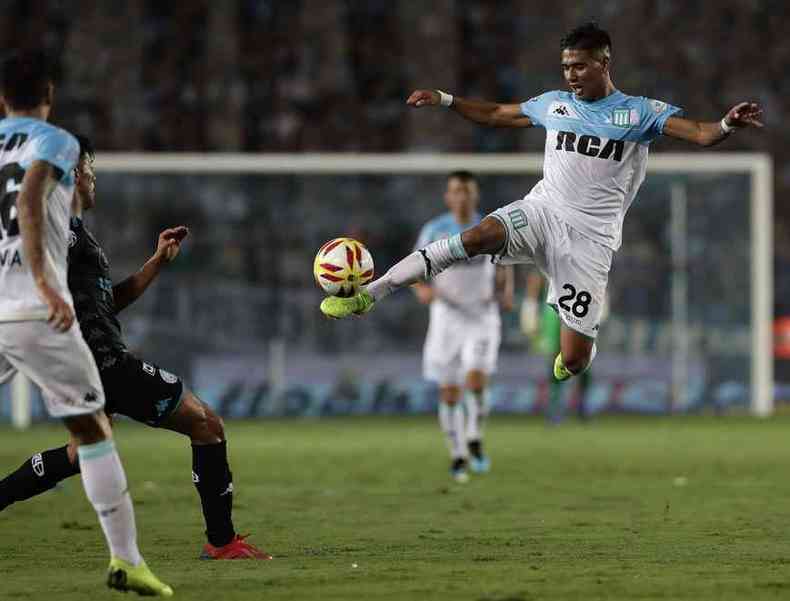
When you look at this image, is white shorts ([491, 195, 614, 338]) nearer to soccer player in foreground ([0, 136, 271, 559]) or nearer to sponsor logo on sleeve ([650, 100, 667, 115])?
sponsor logo on sleeve ([650, 100, 667, 115])

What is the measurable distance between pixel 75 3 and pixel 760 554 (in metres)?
35.4

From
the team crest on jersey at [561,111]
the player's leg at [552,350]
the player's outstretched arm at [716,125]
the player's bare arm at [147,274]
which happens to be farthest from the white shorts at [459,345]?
the player's leg at [552,350]

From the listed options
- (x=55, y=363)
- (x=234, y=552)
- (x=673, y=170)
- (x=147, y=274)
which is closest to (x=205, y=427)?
(x=234, y=552)

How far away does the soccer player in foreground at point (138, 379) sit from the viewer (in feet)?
25.2

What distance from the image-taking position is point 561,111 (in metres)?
9.76

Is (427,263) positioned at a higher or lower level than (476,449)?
higher

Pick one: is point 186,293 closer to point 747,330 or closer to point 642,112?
point 747,330

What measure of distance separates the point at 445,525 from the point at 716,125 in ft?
9.10

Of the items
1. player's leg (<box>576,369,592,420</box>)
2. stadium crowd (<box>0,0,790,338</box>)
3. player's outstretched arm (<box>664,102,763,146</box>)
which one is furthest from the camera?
stadium crowd (<box>0,0,790,338</box>)

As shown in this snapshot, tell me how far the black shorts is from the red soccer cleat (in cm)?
75

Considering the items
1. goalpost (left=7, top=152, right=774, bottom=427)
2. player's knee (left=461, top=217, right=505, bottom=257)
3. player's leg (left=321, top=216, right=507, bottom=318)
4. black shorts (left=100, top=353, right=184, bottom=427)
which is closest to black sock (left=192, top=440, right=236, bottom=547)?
black shorts (left=100, top=353, right=184, bottom=427)

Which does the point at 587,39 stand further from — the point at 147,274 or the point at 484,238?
the point at 147,274

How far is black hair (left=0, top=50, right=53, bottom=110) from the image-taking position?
6.29 metres

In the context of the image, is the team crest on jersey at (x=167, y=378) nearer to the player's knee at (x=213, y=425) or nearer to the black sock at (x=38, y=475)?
the player's knee at (x=213, y=425)
